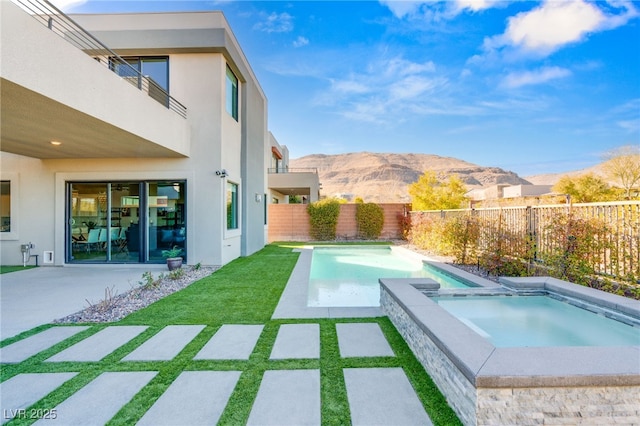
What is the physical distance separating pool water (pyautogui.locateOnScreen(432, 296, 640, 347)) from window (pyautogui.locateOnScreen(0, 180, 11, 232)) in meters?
11.7

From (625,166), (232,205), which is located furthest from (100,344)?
(625,166)

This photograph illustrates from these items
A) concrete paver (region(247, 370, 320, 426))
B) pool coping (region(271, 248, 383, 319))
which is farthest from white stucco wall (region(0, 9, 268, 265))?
concrete paver (region(247, 370, 320, 426))

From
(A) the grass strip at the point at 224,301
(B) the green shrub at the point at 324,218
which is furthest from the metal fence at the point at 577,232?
(B) the green shrub at the point at 324,218

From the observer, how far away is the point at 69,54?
468cm

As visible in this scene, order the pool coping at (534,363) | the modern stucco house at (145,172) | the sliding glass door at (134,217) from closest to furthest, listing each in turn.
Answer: the pool coping at (534,363) < the modern stucco house at (145,172) < the sliding glass door at (134,217)

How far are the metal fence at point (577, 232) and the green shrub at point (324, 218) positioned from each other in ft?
29.2

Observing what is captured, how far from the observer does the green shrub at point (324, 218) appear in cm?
1605

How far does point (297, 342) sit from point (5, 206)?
414 inches

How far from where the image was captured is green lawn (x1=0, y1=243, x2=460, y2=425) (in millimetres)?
2359

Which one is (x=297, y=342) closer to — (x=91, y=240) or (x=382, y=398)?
(x=382, y=398)

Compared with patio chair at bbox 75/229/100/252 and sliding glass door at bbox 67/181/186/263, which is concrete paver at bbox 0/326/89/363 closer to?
sliding glass door at bbox 67/181/186/263

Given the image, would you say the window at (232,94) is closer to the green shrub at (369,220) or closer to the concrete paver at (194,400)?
the concrete paver at (194,400)

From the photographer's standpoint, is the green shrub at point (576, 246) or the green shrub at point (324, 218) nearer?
the green shrub at point (576, 246)

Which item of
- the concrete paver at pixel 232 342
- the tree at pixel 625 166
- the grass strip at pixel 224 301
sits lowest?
the concrete paver at pixel 232 342
